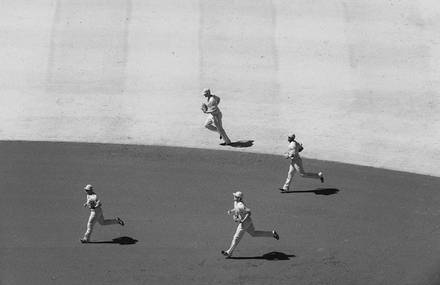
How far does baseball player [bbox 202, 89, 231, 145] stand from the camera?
3284 cm

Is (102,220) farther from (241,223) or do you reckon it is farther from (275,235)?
(275,235)

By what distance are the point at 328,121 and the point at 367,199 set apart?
5.05 m

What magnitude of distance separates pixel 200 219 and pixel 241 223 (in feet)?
7.76

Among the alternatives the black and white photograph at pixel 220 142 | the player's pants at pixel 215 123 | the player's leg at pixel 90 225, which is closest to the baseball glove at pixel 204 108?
the black and white photograph at pixel 220 142

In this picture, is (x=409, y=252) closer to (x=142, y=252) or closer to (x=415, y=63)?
(x=142, y=252)

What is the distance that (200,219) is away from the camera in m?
29.4

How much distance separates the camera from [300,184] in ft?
103

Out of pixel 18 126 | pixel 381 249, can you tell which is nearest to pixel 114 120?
pixel 18 126

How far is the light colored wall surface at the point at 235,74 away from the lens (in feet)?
112

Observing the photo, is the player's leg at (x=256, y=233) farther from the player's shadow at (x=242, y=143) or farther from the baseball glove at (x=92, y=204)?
the player's shadow at (x=242, y=143)

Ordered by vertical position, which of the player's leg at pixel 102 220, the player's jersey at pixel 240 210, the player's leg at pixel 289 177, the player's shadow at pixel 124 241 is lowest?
the player's shadow at pixel 124 241

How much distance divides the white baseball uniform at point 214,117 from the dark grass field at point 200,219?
0.77 meters

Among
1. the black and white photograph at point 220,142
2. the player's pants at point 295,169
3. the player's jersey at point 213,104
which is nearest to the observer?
the black and white photograph at point 220,142

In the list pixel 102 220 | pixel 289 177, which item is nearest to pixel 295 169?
pixel 289 177
